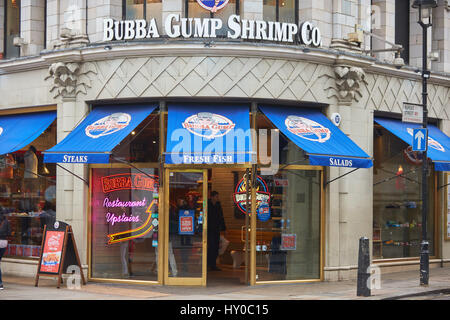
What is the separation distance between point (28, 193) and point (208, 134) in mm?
6197

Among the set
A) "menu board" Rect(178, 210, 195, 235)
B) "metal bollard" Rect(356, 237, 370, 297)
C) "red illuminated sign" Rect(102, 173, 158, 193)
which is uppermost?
"red illuminated sign" Rect(102, 173, 158, 193)

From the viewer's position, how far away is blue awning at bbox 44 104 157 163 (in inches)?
658

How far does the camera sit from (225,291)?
647 inches

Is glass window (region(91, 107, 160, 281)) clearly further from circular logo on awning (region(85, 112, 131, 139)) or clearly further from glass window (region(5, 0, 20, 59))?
glass window (region(5, 0, 20, 59))

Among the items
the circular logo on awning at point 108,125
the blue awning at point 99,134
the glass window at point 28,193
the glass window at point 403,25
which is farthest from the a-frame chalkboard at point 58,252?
the glass window at point 403,25

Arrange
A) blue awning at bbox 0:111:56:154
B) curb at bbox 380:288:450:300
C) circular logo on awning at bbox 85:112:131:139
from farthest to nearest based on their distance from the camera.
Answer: blue awning at bbox 0:111:56:154, circular logo on awning at bbox 85:112:131:139, curb at bbox 380:288:450:300

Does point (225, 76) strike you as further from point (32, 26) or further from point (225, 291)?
point (32, 26)

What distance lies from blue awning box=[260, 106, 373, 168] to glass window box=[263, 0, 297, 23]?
7.50ft

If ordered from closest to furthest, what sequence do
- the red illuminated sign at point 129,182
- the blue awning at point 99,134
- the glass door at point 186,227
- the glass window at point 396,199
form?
the blue awning at point 99,134 → the glass door at point 186,227 → the red illuminated sign at point 129,182 → the glass window at point 396,199

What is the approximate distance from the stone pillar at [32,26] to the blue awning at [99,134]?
3269mm

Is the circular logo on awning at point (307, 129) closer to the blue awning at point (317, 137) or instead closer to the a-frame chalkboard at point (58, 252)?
the blue awning at point (317, 137)

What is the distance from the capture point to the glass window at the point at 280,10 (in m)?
18.3

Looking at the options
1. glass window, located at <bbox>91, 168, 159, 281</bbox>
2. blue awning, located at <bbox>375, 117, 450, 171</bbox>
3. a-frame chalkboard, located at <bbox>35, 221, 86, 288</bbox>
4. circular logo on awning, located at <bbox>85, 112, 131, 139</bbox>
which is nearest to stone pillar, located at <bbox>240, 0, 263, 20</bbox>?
circular logo on awning, located at <bbox>85, 112, 131, 139</bbox>

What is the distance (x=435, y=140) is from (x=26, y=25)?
1202 cm
